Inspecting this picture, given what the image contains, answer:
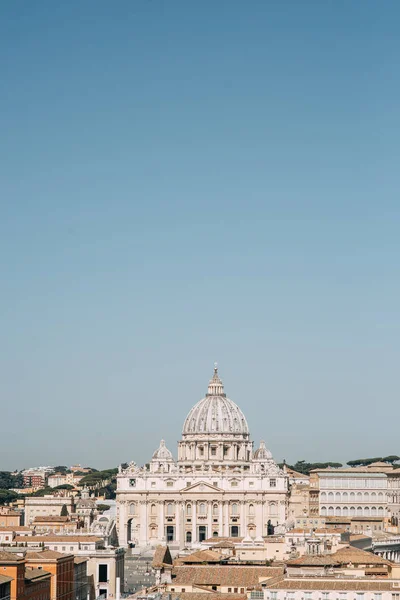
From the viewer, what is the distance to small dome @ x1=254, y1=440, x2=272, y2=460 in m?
189

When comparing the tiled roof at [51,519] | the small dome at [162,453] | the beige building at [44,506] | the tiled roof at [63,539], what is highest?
the small dome at [162,453]

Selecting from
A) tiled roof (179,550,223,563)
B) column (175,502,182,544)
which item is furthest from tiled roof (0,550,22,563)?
column (175,502,182,544)

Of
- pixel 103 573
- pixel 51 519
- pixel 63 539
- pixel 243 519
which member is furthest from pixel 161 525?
pixel 103 573

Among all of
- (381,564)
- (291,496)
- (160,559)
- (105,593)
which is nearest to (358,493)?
(291,496)

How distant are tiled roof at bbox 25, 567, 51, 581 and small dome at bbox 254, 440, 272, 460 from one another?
359ft

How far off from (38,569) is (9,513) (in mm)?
76296

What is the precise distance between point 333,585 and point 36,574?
16.6m

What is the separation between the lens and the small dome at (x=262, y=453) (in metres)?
189

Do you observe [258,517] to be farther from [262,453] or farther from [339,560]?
[339,560]

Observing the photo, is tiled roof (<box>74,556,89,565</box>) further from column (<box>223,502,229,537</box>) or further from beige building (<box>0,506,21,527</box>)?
column (<box>223,502,229,537</box>)

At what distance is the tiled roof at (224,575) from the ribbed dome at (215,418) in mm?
112823

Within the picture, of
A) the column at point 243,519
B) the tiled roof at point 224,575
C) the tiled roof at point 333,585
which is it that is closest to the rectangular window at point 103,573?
the tiled roof at point 224,575

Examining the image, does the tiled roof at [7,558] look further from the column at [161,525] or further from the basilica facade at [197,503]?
the column at [161,525]

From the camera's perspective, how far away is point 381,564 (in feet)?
264
